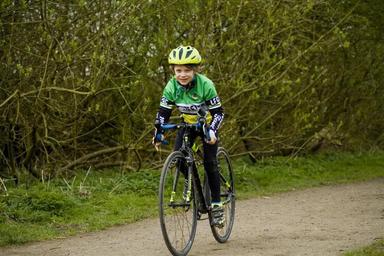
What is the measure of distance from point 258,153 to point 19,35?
673cm

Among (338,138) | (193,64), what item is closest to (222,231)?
(193,64)

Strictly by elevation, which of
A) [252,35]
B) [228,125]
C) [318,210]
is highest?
[252,35]

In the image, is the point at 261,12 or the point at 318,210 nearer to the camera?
the point at 318,210

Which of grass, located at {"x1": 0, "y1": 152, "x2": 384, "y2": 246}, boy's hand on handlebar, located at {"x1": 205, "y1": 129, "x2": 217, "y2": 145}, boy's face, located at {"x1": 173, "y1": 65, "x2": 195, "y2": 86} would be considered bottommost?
grass, located at {"x1": 0, "y1": 152, "x2": 384, "y2": 246}

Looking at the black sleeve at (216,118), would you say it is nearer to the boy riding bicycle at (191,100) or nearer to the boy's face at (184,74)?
the boy riding bicycle at (191,100)

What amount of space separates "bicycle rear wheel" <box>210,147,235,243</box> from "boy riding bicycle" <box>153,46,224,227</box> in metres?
0.47

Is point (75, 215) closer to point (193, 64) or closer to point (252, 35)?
point (193, 64)

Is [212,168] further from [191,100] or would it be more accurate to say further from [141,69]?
[141,69]

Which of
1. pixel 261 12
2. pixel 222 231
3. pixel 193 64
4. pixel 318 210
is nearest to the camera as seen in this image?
pixel 193 64

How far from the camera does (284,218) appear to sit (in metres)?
10.6

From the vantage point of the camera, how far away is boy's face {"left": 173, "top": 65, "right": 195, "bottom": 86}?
783cm

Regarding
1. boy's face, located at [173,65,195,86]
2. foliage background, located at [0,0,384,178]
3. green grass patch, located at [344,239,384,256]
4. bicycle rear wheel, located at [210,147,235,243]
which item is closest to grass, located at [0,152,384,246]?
foliage background, located at [0,0,384,178]

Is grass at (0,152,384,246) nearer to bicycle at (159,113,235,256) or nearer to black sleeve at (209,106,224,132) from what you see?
bicycle at (159,113,235,256)

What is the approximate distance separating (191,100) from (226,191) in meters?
1.45
